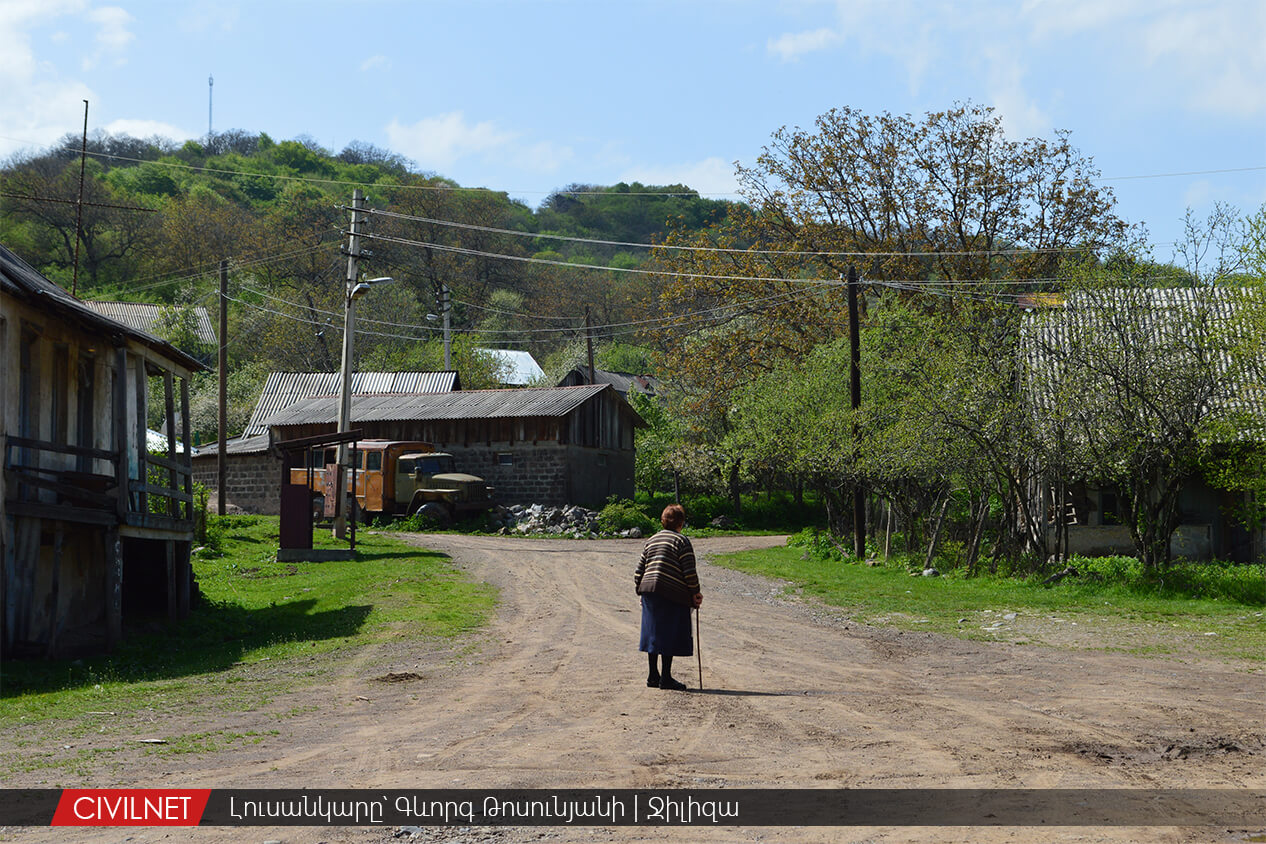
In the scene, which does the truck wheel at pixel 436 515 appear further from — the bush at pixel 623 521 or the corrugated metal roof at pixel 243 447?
the corrugated metal roof at pixel 243 447

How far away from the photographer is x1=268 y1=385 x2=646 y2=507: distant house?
3822cm

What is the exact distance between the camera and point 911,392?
22328 mm

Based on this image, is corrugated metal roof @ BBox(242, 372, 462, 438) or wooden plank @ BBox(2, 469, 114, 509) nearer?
wooden plank @ BBox(2, 469, 114, 509)

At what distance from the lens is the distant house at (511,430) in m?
38.2

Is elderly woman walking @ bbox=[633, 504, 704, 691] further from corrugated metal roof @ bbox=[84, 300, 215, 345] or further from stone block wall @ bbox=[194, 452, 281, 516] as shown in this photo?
corrugated metal roof @ bbox=[84, 300, 215, 345]

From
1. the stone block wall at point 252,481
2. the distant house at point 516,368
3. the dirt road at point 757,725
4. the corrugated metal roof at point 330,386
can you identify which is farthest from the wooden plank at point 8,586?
the distant house at point 516,368

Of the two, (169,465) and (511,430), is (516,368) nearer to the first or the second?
(511,430)

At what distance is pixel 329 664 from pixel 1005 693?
291 inches

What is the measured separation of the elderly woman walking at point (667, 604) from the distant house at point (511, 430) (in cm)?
2734

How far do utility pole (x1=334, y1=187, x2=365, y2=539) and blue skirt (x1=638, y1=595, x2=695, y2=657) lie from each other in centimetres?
1687

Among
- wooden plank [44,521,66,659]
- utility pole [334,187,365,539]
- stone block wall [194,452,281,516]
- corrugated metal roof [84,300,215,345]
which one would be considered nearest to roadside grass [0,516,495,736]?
wooden plank [44,521,66,659]

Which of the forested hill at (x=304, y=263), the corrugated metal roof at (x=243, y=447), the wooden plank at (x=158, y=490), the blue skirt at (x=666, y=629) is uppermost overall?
the forested hill at (x=304, y=263)

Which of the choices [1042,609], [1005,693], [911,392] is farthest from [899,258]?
[1005,693]

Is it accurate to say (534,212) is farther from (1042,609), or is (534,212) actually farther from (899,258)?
(1042,609)
